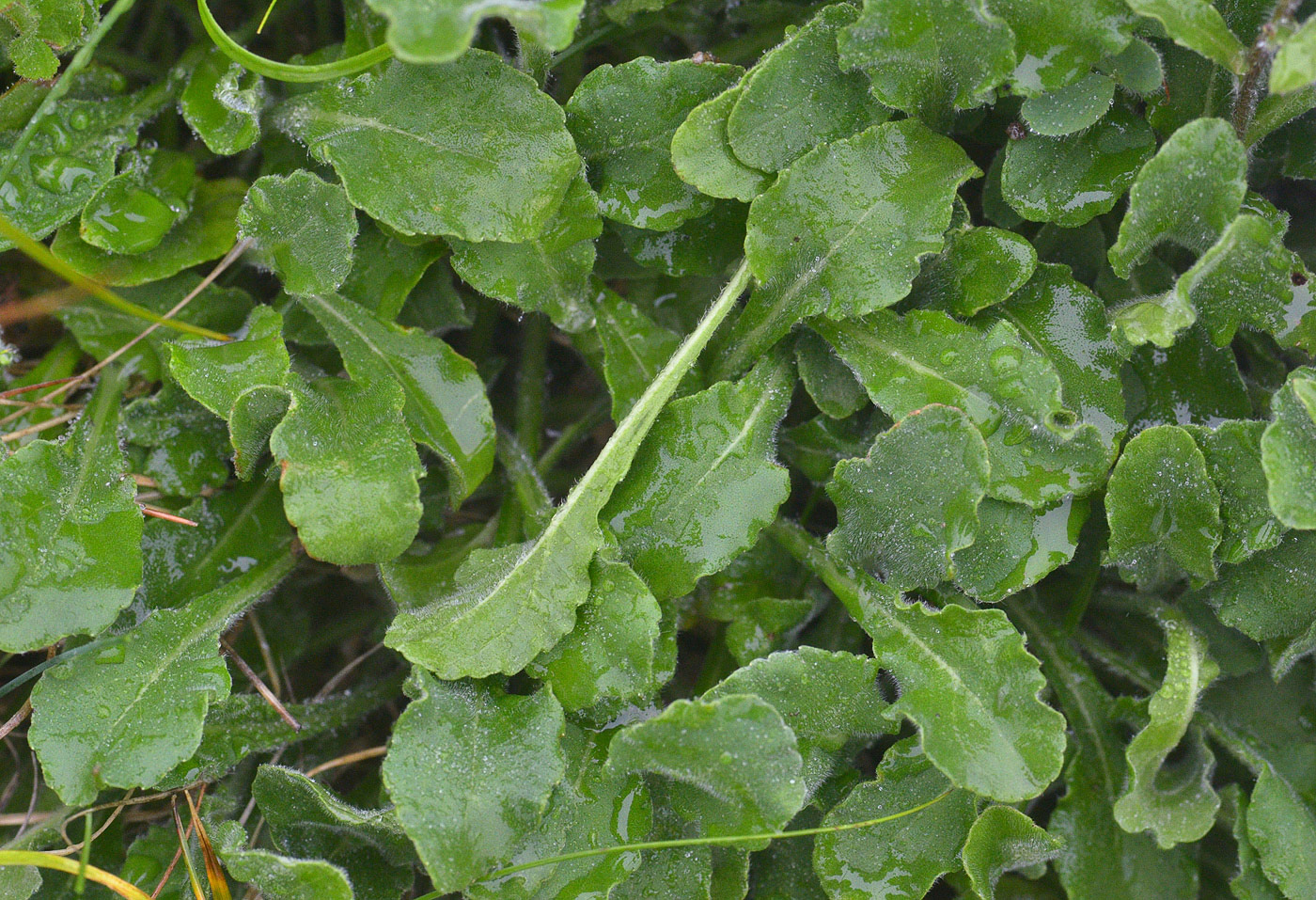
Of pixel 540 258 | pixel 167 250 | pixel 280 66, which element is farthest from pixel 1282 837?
pixel 167 250

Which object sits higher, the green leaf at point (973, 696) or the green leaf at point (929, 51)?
the green leaf at point (929, 51)

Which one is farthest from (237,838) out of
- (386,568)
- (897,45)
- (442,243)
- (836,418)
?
(897,45)

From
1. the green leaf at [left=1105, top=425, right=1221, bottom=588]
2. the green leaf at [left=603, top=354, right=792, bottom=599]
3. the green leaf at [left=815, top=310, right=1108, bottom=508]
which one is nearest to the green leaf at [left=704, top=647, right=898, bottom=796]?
the green leaf at [left=603, top=354, right=792, bottom=599]

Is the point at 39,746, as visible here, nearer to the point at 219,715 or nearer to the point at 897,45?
the point at 219,715

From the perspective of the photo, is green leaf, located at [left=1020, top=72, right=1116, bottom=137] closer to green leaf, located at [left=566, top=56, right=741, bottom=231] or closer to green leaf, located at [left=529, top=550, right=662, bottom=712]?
green leaf, located at [left=566, top=56, right=741, bottom=231]

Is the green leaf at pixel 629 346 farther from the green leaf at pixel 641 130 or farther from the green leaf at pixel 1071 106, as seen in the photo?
the green leaf at pixel 1071 106

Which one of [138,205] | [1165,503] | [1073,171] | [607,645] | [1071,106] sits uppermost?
[1071,106]

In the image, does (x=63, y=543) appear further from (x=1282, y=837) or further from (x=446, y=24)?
(x=1282, y=837)

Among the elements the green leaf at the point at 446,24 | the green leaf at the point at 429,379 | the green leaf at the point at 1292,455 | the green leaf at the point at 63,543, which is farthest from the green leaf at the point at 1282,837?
the green leaf at the point at 63,543
